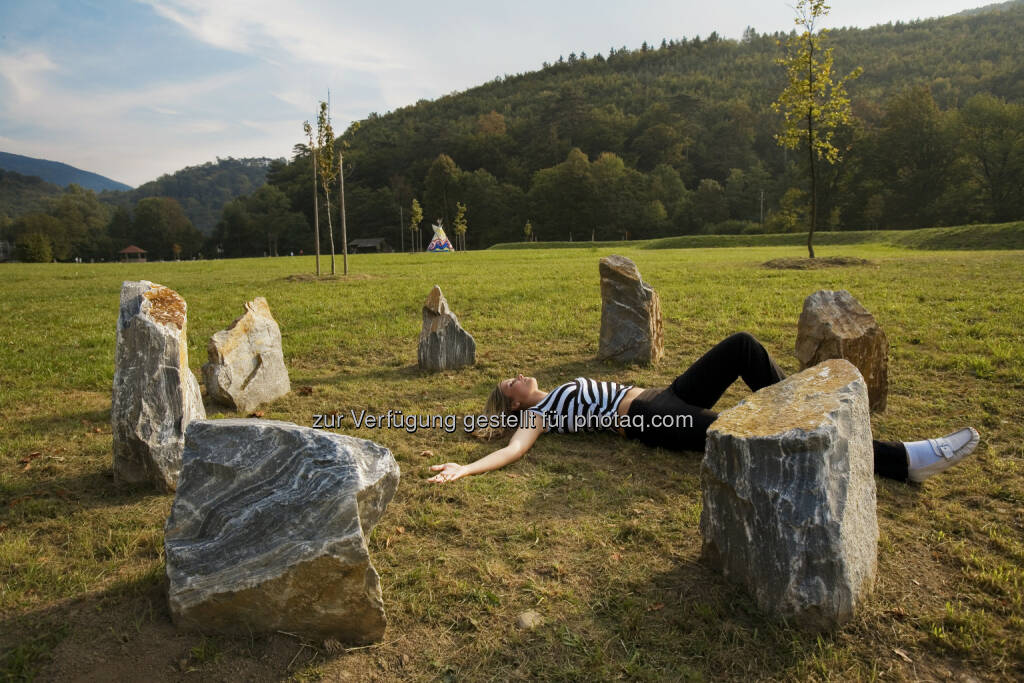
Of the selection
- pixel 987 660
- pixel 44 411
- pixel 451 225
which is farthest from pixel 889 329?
pixel 451 225

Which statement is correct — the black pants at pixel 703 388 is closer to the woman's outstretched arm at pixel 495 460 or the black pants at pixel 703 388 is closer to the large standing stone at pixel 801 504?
the woman's outstretched arm at pixel 495 460

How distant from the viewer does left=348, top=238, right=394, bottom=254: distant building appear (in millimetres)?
92875

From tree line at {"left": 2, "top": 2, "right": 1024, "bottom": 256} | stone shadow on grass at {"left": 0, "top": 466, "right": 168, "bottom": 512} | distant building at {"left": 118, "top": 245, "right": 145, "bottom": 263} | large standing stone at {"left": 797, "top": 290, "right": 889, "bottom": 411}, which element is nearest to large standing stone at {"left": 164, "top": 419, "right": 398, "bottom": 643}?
stone shadow on grass at {"left": 0, "top": 466, "right": 168, "bottom": 512}

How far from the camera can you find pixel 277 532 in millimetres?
3094

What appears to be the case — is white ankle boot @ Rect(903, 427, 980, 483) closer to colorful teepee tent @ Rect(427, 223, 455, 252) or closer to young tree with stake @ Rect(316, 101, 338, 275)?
young tree with stake @ Rect(316, 101, 338, 275)

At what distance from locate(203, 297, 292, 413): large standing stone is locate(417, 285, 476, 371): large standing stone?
1.96m

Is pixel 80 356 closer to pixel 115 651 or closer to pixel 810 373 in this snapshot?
pixel 115 651

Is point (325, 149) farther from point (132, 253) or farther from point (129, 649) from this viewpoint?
point (132, 253)

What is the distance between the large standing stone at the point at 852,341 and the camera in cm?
632

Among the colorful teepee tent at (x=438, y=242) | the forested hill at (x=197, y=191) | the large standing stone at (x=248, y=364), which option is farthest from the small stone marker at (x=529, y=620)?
the forested hill at (x=197, y=191)

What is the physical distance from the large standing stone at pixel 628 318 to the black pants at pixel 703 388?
3168 mm

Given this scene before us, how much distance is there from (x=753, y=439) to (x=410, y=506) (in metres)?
2.72

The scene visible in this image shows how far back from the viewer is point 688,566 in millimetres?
3801

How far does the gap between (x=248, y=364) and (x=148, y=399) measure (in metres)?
2.30
